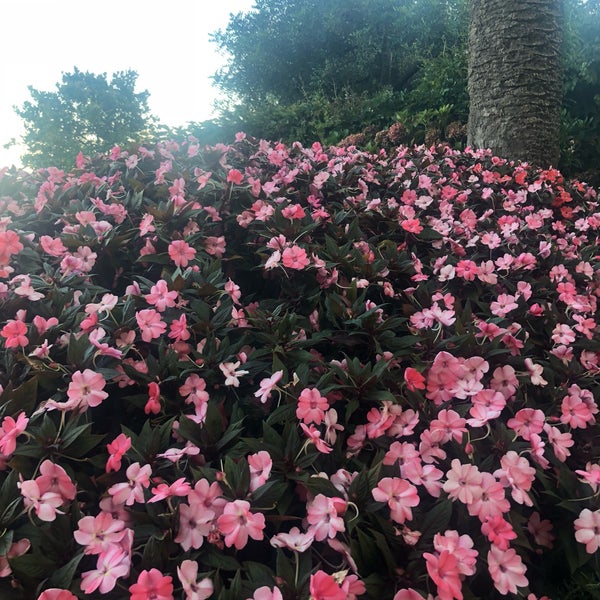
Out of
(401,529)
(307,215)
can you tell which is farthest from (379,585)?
(307,215)

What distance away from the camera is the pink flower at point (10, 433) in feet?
3.31

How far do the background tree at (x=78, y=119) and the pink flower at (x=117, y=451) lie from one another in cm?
2519

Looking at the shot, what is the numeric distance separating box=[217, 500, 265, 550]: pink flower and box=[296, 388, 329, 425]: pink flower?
11.0 inches

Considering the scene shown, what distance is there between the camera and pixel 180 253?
184cm

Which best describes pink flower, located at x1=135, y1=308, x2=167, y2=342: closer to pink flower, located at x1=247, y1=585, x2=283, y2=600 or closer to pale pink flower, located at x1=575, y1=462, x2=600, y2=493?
pink flower, located at x1=247, y1=585, x2=283, y2=600

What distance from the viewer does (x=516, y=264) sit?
2174mm

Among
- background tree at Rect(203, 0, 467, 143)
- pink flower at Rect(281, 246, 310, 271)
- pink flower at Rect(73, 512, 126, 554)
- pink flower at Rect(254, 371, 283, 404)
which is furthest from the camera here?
background tree at Rect(203, 0, 467, 143)

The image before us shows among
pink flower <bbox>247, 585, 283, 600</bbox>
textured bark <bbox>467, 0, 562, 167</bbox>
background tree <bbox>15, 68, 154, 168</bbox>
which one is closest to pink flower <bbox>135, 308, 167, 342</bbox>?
pink flower <bbox>247, 585, 283, 600</bbox>

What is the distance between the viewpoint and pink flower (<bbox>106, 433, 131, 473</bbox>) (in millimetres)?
1059

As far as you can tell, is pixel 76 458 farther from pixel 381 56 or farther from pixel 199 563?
pixel 381 56

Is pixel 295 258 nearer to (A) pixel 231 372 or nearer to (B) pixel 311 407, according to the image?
(A) pixel 231 372

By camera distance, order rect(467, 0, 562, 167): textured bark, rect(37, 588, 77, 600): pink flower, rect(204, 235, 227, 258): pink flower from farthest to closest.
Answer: rect(467, 0, 562, 167): textured bark < rect(204, 235, 227, 258): pink flower < rect(37, 588, 77, 600): pink flower

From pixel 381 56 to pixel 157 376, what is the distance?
55.1 feet

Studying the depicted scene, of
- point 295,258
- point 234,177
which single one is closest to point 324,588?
point 295,258
